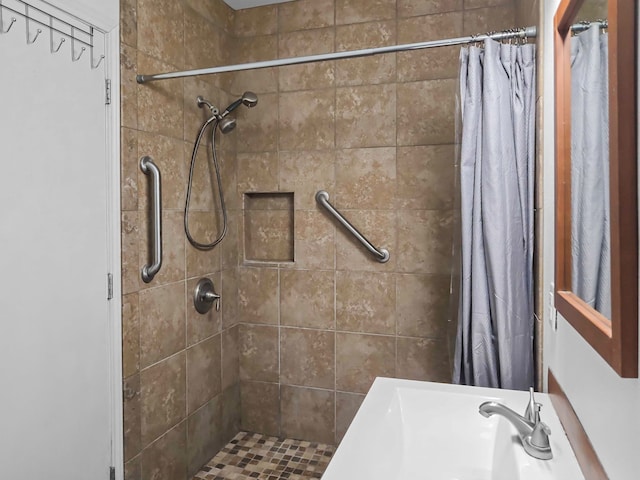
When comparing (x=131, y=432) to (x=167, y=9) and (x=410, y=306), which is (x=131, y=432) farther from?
(x=167, y=9)

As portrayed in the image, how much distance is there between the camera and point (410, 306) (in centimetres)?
240

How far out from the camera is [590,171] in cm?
94

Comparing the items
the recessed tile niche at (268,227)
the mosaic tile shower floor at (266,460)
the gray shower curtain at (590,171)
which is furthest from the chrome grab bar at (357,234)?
the gray shower curtain at (590,171)

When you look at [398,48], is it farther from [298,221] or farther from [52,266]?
[52,266]

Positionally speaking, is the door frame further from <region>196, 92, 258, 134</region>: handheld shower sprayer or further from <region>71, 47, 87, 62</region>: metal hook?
<region>196, 92, 258, 134</region>: handheld shower sprayer

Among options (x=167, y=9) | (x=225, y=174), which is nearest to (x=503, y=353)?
(x=225, y=174)

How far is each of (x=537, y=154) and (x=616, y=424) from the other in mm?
1059

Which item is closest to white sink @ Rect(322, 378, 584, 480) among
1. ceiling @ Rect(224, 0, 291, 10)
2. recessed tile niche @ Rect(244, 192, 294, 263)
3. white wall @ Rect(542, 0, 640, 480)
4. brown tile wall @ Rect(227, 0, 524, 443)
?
white wall @ Rect(542, 0, 640, 480)

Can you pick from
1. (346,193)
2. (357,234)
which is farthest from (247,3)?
(357,234)

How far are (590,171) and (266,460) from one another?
2147 millimetres

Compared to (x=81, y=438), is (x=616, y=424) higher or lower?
higher

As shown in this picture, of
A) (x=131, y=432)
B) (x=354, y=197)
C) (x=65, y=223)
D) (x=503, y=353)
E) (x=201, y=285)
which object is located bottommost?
(x=131, y=432)

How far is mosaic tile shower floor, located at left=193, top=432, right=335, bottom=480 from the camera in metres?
2.30

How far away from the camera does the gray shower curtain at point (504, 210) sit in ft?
5.27
